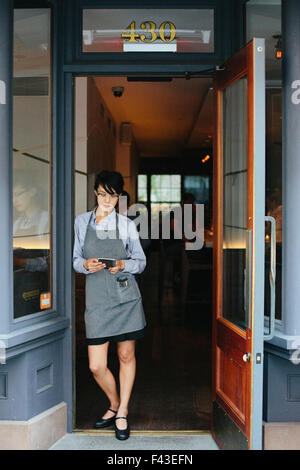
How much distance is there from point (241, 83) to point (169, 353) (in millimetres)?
2976

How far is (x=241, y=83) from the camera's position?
8.66ft

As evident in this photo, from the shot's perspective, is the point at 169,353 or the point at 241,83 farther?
the point at 169,353

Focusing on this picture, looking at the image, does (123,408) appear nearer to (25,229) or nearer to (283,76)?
(25,229)

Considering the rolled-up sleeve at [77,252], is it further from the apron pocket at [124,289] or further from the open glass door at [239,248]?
the open glass door at [239,248]

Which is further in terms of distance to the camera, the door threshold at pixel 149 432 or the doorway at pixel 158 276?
the doorway at pixel 158 276

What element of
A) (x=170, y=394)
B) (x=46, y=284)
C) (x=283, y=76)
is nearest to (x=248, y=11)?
(x=283, y=76)

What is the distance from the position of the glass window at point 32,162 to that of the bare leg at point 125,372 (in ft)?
1.73

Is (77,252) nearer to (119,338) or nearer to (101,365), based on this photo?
(119,338)

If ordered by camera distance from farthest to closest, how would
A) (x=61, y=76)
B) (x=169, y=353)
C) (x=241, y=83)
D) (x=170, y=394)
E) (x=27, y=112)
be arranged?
(x=169, y=353), (x=170, y=394), (x=61, y=76), (x=27, y=112), (x=241, y=83)

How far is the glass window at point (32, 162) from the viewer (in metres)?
2.79

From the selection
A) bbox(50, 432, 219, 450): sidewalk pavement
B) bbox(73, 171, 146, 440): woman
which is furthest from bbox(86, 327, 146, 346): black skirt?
bbox(50, 432, 219, 450): sidewalk pavement

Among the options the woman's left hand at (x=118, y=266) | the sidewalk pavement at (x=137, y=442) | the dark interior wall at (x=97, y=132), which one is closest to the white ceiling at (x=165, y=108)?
the dark interior wall at (x=97, y=132)

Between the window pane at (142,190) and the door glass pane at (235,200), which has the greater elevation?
the window pane at (142,190)

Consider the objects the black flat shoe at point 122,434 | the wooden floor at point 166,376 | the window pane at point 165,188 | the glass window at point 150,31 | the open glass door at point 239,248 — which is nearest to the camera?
the open glass door at point 239,248
